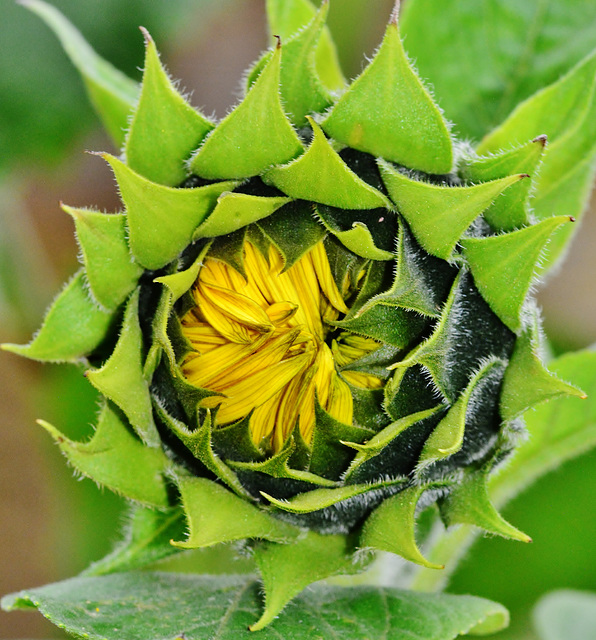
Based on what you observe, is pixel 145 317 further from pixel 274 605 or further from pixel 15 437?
pixel 15 437

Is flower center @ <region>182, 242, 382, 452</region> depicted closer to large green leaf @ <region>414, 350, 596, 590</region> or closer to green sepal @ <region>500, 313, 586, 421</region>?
green sepal @ <region>500, 313, 586, 421</region>

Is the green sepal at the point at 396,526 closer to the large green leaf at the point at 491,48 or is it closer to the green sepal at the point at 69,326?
the green sepal at the point at 69,326

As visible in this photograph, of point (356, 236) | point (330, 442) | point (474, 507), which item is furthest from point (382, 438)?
point (356, 236)

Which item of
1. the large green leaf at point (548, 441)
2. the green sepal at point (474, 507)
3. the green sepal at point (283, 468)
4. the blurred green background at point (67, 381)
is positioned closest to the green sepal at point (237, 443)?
the green sepal at point (283, 468)

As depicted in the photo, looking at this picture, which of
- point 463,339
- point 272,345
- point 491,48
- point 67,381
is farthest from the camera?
point 67,381

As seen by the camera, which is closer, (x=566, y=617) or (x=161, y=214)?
(x=161, y=214)

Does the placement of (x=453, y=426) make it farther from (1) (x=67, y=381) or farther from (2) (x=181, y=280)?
(1) (x=67, y=381)
